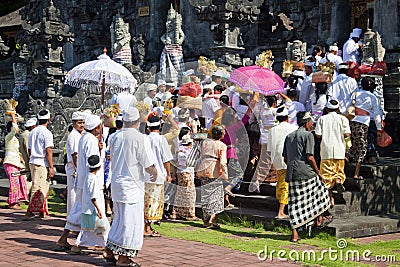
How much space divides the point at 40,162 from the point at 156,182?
3037 millimetres

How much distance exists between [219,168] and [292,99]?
→ 2.51 metres

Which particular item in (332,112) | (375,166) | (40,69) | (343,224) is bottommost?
(343,224)

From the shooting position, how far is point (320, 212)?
35.0 feet

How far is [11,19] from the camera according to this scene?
114ft

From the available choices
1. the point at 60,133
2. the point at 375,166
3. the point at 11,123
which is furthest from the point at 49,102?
the point at 375,166

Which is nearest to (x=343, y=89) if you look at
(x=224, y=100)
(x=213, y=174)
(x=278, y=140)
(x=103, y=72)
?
(x=278, y=140)

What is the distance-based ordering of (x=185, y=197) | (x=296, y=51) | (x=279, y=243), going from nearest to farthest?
(x=279, y=243)
(x=185, y=197)
(x=296, y=51)

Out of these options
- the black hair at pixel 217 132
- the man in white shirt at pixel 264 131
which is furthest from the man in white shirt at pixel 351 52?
the black hair at pixel 217 132

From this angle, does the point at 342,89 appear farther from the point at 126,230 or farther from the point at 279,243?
the point at 126,230

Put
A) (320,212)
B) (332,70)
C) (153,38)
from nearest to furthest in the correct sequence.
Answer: (320,212) < (332,70) < (153,38)

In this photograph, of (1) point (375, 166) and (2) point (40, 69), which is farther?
(2) point (40, 69)

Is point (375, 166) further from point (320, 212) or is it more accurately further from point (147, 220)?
point (147, 220)

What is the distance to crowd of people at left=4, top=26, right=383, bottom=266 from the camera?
Answer: 9133 mm

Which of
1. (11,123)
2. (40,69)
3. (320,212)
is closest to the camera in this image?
(320,212)
